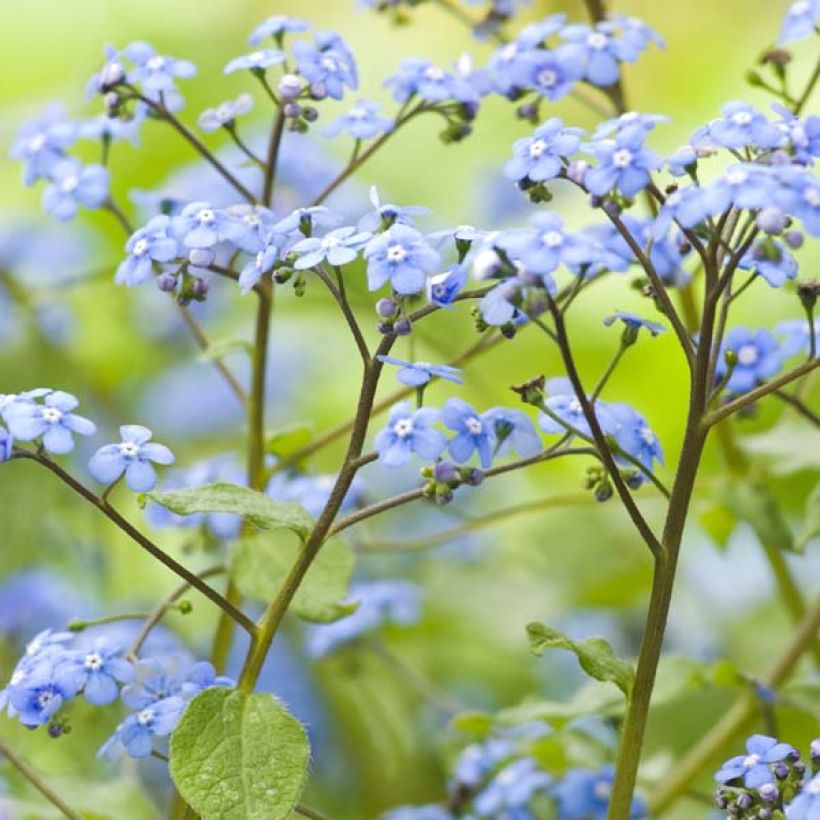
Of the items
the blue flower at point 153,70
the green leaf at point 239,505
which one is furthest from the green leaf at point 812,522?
the blue flower at point 153,70

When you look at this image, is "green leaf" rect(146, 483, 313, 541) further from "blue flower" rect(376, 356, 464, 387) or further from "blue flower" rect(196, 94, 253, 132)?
"blue flower" rect(196, 94, 253, 132)

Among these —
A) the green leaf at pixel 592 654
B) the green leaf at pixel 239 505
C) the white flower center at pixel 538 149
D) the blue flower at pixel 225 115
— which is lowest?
the green leaf at pixel 592 654

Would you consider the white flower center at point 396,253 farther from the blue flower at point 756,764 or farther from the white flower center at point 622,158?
the blue flower at point 756,764

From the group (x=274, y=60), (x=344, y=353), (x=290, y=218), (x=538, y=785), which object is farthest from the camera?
→ (x=344, y=353)

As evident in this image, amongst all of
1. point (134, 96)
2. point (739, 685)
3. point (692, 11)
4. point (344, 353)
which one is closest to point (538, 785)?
point (739, 685)

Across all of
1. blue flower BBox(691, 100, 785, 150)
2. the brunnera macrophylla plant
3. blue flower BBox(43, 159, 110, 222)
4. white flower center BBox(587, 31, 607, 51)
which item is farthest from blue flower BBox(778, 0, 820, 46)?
blue flower BBox(43, 159, 110, 222)

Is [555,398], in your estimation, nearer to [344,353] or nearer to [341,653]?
[341,653]

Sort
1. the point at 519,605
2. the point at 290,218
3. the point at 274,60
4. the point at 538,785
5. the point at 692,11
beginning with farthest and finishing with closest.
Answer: the point at 692,11 → the point at 519,605 → the point at 538,785 → the point at 274,60 → the point at 290,218
